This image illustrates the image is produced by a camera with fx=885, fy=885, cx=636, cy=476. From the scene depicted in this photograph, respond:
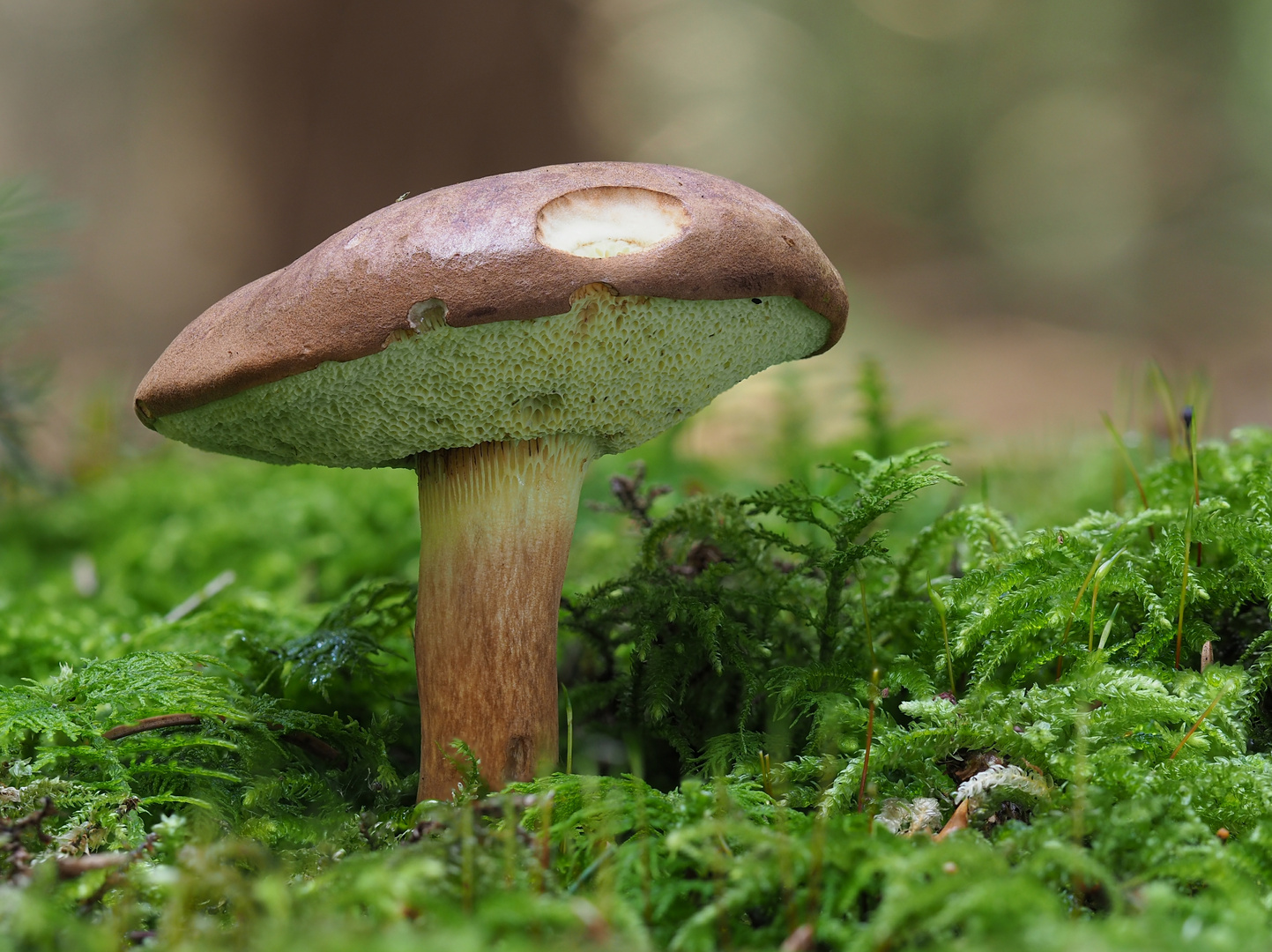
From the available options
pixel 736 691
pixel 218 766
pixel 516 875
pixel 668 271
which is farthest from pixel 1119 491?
pixel 218 766

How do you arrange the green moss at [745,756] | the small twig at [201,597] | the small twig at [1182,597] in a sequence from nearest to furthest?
the green moss at [745,756] < the small twig at [1182,597] < the small twig at [201,597]

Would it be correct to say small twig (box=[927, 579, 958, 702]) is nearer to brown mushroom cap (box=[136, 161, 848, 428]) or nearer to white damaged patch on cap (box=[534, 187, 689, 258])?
brown mushroom cap (box=[136, 161, 848, 428])

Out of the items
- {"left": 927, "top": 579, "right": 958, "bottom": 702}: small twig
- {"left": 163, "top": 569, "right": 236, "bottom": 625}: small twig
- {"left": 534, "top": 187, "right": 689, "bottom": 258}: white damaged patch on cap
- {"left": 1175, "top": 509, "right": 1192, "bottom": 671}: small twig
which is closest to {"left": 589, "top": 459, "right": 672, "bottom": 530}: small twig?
{"left": 927, "top": 579, "right": 958, "bottom": 702}: small twig

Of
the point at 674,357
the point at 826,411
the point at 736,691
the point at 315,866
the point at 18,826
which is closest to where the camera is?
the point at 18,826

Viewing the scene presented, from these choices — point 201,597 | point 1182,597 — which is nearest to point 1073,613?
point 1182,597

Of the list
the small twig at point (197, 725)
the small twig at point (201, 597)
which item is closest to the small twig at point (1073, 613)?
the small twig at point (197, 725)

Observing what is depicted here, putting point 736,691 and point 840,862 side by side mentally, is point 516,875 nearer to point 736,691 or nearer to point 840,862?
point 840,862

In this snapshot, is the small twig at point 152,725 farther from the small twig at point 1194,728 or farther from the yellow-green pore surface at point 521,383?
the small twig at point 1194,728
